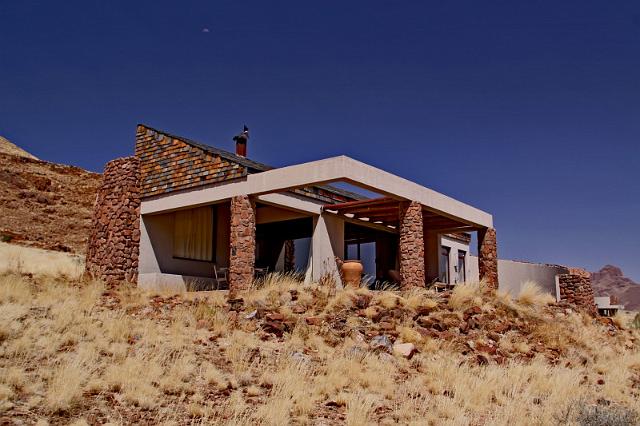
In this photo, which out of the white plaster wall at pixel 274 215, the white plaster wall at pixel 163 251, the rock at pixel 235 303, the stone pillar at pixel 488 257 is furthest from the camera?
the stone pillar at pixel 488 257

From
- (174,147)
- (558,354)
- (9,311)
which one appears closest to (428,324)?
(558,354)

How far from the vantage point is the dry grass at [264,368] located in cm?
750

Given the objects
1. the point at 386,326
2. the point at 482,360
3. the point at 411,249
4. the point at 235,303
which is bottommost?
the point at 482,360

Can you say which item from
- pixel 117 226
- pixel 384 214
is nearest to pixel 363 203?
pixel 384 214

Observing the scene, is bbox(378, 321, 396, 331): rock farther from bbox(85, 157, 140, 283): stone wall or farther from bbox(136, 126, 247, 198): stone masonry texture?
bbox(85, 157, 140, 283): stone wall

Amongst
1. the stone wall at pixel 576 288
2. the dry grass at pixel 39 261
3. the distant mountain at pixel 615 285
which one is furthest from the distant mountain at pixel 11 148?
the distant mountain at pixel 615 285

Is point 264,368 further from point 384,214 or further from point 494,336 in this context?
point 384,214

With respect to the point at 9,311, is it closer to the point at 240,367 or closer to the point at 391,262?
the point at 240,367

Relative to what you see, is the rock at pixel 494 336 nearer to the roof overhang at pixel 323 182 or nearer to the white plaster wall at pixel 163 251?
the roof overhang at pixel 323 182

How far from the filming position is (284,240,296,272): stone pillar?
21.3m

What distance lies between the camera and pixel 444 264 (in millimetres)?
24578

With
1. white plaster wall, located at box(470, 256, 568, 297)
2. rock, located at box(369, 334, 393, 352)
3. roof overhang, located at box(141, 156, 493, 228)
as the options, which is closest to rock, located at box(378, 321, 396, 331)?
rock, located at box(369, 334, 393, 352)

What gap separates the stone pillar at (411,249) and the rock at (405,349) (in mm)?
4197

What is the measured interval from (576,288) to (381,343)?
18.0 metres
